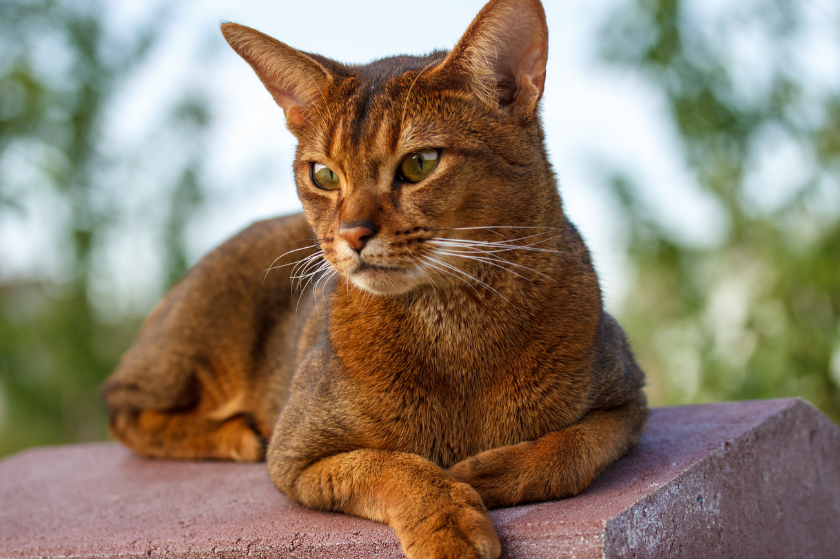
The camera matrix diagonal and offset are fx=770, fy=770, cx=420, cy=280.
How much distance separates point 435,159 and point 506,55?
1.22 ft

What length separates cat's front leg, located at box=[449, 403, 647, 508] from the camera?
1.94 meters

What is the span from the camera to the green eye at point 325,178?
2.13 m

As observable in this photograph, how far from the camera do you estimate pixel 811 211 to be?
4.82 m

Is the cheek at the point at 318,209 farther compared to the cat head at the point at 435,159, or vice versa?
the cheek at the point at 318,209

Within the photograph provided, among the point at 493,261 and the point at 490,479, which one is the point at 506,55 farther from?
the point at 490,479

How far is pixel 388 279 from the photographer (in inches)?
75.4

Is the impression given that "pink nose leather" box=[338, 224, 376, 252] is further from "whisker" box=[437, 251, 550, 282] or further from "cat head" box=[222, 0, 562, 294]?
"whisker" box=[437, 251, 550, 282]

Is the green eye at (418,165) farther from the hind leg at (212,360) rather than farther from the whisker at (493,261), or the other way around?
the hind leg at (212,360)

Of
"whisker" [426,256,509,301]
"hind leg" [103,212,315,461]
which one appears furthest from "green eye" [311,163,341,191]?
"hind leg" [103,212,315,461]

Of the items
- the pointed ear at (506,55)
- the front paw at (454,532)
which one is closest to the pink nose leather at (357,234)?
the pointed ear at (506,55)

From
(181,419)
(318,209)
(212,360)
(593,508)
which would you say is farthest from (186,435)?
(593,508)

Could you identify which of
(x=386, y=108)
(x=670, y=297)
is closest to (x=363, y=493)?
(x=386, y=108)

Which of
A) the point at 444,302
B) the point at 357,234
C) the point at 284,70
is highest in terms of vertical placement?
the point at 284,70

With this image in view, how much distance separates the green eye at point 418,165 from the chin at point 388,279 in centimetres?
25
